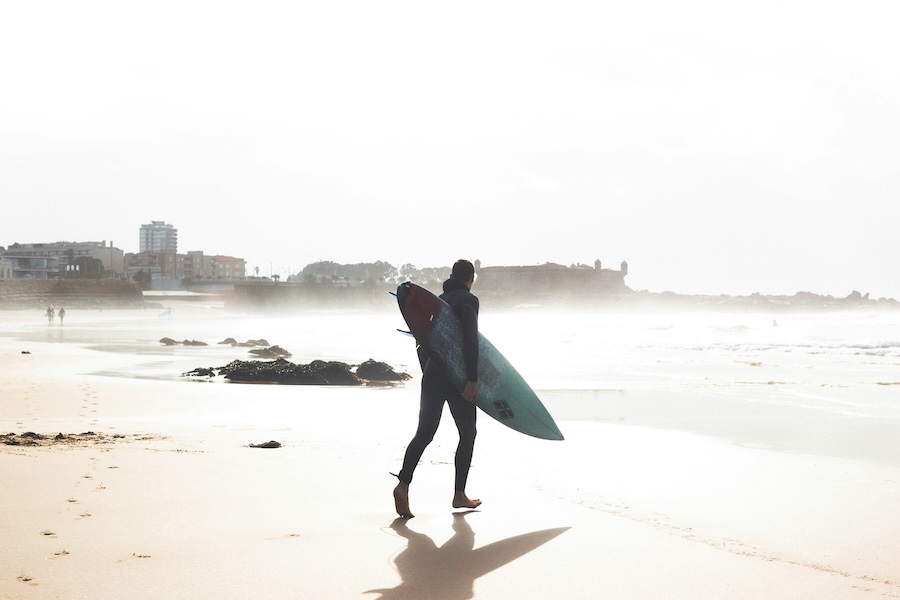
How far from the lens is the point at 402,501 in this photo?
441 centimetres

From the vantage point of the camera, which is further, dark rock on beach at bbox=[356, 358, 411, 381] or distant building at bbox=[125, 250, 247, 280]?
distant building at bbox=[125, 250, 247, 280]

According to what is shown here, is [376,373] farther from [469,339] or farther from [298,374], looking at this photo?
[469,339]

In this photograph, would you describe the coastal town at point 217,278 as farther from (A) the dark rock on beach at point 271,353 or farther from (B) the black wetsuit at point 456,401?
(B) the black wetsuit at point 456,401

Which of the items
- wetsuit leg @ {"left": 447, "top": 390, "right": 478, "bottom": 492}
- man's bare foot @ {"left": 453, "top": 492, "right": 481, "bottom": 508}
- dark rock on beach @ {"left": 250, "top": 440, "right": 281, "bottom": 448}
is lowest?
dark rock on beach @ {"left": 250, "top": 440, "right": 281, "bottom": 448}

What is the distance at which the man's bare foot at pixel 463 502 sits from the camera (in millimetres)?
4590

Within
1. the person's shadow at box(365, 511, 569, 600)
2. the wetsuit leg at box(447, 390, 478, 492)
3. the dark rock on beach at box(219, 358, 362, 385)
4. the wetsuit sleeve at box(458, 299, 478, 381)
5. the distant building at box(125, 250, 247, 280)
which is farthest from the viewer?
the distant building at box(125, 250, 247, 280)

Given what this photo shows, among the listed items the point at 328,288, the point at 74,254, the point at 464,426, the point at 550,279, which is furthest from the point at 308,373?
the point at 74,254

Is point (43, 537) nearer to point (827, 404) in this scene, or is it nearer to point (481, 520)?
point (481, 520)

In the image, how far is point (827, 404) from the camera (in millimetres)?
10625

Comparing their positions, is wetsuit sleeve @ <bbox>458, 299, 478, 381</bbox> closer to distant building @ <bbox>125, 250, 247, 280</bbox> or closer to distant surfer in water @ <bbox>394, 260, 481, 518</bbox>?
distant surfer in water @ <bbox>394, 260, 481, 518</bbox>

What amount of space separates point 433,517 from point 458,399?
674 mm

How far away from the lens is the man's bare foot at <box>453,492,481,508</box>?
15.1 feet

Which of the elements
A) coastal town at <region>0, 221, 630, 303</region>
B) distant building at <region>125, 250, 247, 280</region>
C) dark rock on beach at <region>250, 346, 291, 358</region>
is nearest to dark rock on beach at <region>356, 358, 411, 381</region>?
dark rock on beach at <region>250, 346, 291, 358</region>

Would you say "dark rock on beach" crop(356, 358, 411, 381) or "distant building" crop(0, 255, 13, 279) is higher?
"distant building" crop(0, 255, 13, 279)
